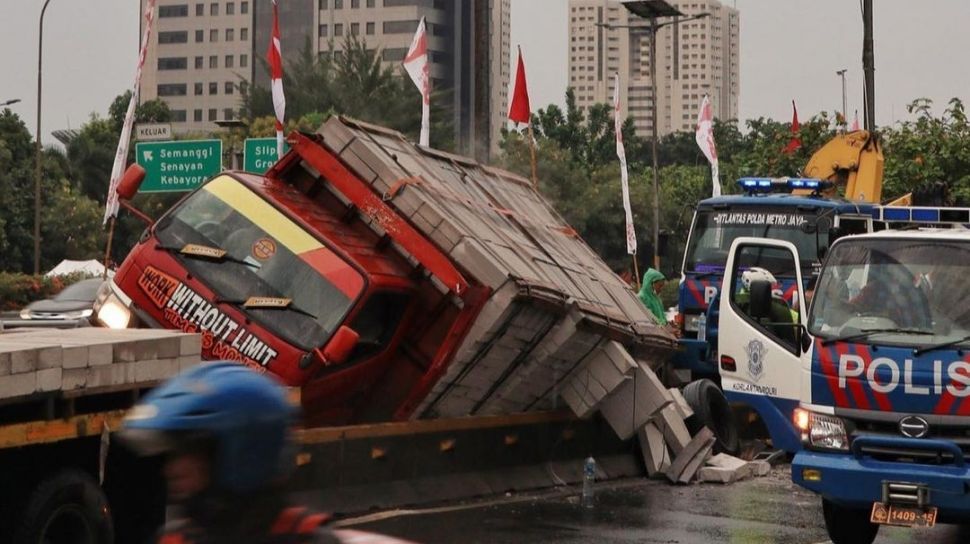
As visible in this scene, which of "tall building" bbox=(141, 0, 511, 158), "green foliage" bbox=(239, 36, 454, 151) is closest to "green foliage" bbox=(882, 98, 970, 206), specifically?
"green foliage" bbox=(239, 36, 454, 151)

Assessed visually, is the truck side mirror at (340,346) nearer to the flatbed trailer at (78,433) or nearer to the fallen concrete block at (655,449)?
the flatbed trailer at (78,433)

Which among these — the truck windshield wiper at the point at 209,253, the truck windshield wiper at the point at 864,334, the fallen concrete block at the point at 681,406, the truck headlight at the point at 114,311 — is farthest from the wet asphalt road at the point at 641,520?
the truck headlight at the point at 114,311

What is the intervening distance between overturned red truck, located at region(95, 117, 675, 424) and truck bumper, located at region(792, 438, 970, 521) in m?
2.86

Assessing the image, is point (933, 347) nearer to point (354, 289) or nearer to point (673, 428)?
point (354, 289)

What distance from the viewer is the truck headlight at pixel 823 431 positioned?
1054 centimetres

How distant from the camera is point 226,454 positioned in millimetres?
2875

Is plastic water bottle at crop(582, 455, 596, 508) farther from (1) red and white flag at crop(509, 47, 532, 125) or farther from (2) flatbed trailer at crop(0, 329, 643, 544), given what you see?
(1) red and white flag at crop(509, 47, 532, 125)

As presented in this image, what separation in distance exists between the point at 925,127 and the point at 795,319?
24.7 meters

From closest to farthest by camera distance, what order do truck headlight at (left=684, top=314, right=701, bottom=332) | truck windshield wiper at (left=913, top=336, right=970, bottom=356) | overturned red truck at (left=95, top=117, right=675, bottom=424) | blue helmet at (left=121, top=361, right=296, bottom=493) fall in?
blue helmet at (left=121, top=361, right=296, bottom=493) → truck windshield wiper at (left=913, top=336, right=970, bottom=356) → overturned red truck at (left=95, top=117, right=675, bottom=424) → truck headlight at (left=684, top=314, right=701, bottom=332)

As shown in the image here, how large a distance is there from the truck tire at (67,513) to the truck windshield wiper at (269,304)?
387cm

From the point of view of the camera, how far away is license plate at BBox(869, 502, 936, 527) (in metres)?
10.1

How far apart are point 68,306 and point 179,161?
471cm

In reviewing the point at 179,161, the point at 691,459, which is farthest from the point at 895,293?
the point at 179,161

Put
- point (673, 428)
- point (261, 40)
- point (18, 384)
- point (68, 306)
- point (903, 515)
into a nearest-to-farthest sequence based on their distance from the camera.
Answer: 1. point (18, 384)
2. point (903, 515)
3. point (673, 428)
4. point (68, 306)
5. point (261, 40)
